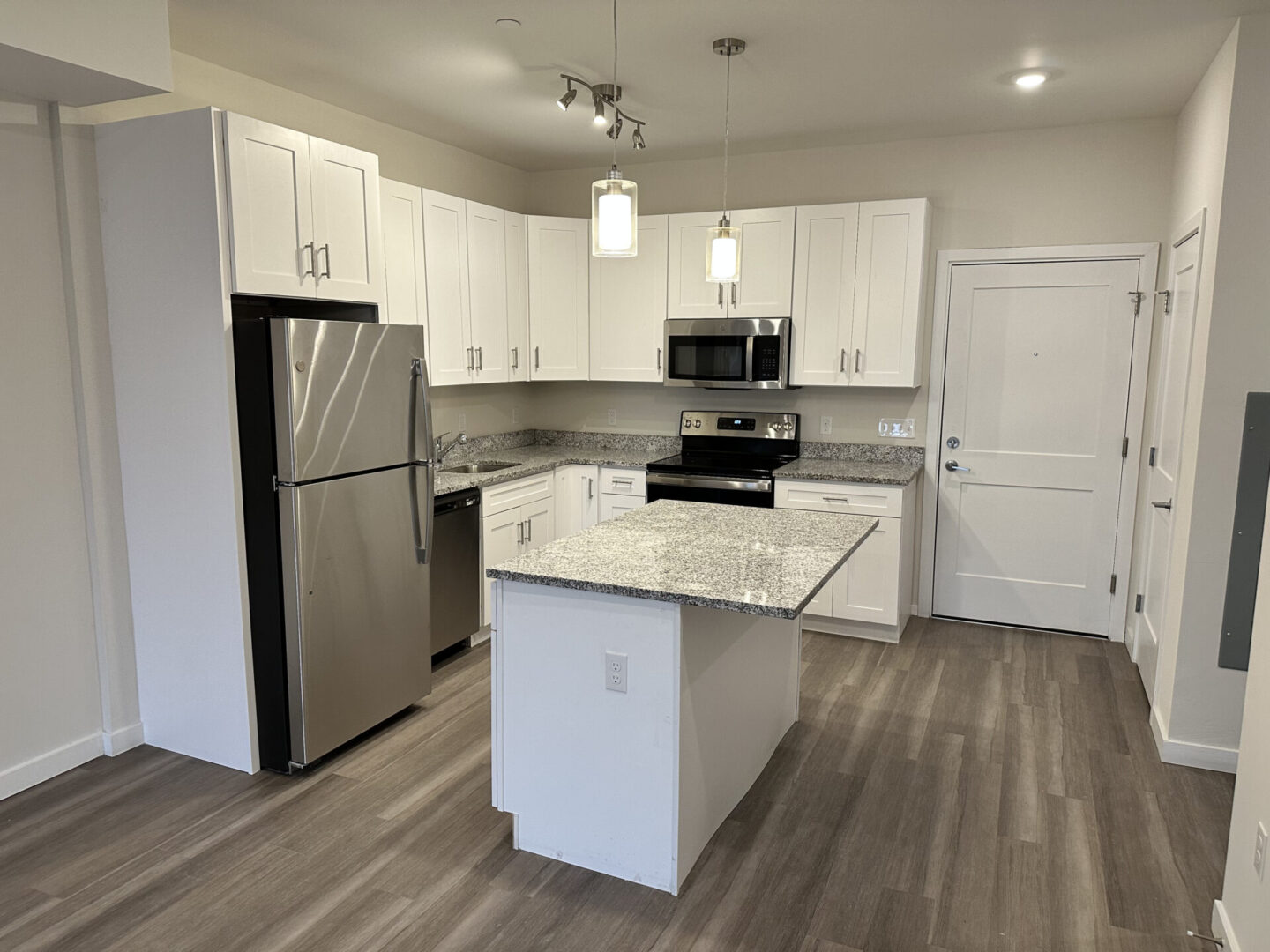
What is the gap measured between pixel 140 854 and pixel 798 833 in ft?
6.56

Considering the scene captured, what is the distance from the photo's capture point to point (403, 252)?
390cm

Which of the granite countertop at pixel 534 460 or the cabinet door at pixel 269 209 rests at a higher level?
the cabinet door at pixel 269 209

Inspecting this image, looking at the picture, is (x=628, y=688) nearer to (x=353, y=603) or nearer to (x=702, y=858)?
(x=702, y=858)

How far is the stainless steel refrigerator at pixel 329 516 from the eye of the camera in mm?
2773

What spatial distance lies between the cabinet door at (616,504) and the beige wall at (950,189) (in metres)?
0.70

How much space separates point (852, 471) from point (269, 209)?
3008mm

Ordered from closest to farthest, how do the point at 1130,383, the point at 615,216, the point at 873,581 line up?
the point at 615,216 < the point at 1130,383 < the point at 873,581

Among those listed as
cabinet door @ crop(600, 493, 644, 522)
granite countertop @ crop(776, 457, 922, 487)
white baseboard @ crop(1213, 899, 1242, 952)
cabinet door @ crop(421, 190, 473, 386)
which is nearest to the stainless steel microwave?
granite countertop @ crop(776, 457, 922, 487)

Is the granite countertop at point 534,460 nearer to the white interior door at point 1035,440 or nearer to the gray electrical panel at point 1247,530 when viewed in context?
the white interior door at point 1035,440

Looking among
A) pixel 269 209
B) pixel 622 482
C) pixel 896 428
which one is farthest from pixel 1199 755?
pixel 269 209

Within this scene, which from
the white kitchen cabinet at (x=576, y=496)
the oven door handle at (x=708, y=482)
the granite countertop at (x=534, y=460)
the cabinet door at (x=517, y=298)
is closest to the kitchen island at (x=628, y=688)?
the granite countertop at (x=534, y=460)

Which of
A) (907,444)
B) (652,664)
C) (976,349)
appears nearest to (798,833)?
(652,664)

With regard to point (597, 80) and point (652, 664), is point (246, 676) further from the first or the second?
point (597, 80)

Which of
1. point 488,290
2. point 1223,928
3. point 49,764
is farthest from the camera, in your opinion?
point 488,290
